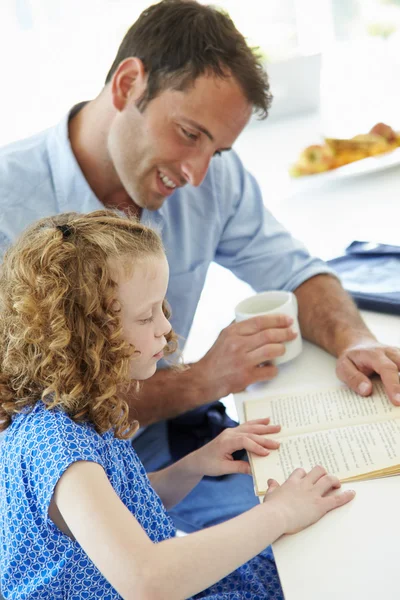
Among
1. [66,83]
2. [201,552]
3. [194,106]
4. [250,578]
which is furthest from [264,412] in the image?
[66,83]

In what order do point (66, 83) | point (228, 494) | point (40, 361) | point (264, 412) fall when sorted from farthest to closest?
point (66, 83) < point (228, 494) < point (264, 412) < point (40, 361)

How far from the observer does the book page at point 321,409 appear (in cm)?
107

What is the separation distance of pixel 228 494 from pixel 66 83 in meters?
2.12

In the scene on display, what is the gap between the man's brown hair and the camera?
139 cm

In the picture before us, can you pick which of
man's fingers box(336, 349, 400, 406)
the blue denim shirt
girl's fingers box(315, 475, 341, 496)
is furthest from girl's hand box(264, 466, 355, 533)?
the blue denim shirt

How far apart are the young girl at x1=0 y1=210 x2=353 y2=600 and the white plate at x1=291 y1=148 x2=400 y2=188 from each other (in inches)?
45.5

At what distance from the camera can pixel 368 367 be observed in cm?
118

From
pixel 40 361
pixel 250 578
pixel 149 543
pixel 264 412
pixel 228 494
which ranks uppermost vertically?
pixel 40 361

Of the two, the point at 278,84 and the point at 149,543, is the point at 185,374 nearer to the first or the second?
the point at 149,543

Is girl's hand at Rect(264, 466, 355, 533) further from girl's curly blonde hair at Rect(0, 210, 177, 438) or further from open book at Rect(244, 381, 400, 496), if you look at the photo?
girl's curly blonde hair at Rect(0, 210, 177, 438)

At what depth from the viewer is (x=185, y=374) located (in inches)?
55.0

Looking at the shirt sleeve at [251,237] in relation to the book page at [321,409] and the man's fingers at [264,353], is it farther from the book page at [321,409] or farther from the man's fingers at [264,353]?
the book page at [321,409]

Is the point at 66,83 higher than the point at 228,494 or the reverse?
higher

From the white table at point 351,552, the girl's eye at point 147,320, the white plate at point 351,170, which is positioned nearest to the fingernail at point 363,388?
the white table at point 351,552
